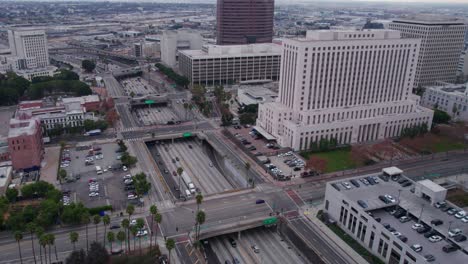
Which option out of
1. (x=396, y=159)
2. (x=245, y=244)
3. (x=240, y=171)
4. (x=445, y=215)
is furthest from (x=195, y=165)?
(x=445, y=215)

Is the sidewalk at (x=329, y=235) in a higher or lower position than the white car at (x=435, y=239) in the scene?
lower

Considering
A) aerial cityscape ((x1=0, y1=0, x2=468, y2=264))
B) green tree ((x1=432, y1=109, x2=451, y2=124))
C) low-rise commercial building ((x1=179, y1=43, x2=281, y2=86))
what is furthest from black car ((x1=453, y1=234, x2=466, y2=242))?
low-rise commercial building ((x1=179, y1=43, x2=281, y2=86))

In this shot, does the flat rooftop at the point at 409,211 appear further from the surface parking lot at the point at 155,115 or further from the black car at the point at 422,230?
the surface parking lot at the point at 155,115

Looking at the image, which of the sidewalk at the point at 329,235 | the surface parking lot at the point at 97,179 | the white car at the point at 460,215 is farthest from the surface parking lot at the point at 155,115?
the white car at the point at 460,215

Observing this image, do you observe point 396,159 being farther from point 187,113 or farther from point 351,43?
point 187,113

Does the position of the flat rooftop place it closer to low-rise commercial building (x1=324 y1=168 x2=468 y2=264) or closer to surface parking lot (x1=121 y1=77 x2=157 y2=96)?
low-rise commercial building (x1=324 y1=168 x2=468 y2=264)

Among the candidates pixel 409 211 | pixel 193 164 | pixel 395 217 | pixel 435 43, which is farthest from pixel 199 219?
pixel 435 43
